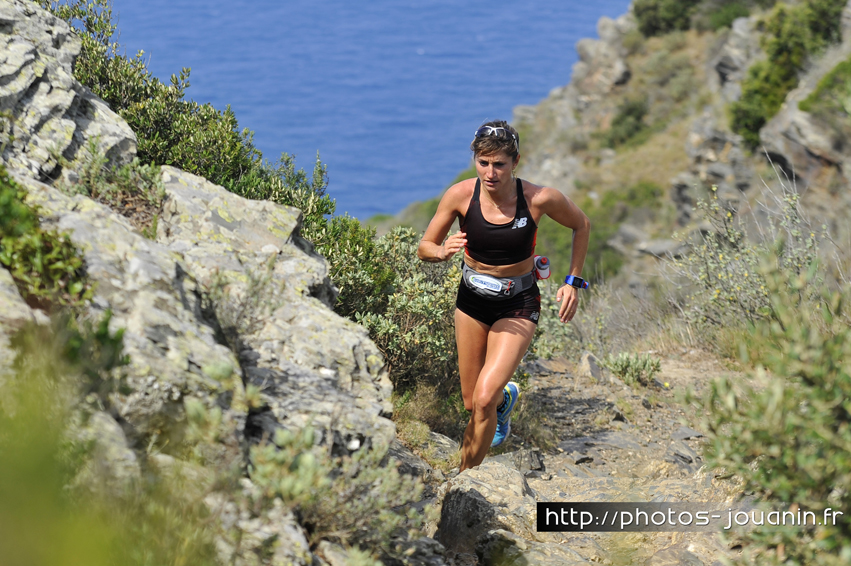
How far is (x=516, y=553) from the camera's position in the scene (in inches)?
153

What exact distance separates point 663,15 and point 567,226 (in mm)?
43580

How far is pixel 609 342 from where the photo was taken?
10.1 meters

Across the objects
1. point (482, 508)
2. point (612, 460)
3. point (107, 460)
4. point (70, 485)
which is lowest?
point (70, 485)

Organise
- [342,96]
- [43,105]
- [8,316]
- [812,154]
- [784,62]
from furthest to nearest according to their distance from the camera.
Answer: [342,96] → [784,62] → [812,154] → [43,105] → [8,316]

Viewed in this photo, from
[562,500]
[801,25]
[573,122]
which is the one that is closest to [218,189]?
[562,500]

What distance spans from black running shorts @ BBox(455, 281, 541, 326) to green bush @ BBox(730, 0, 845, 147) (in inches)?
972

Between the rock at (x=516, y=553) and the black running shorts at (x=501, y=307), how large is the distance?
1527 mm

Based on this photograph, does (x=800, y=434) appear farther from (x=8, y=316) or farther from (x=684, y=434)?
(x=684, y=434)

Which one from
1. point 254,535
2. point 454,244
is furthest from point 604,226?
point 254,535

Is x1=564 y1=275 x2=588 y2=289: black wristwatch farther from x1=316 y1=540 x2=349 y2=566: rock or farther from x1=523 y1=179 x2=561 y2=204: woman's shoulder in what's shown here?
x1=316 y1=540 x2=349 y2=566: rock

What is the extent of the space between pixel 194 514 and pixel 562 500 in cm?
320

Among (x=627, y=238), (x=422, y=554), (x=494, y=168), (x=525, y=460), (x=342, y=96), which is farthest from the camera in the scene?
(x=342, y=96)

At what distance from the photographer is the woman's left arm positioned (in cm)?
503

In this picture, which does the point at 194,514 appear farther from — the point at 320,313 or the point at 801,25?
the point at 801,25
